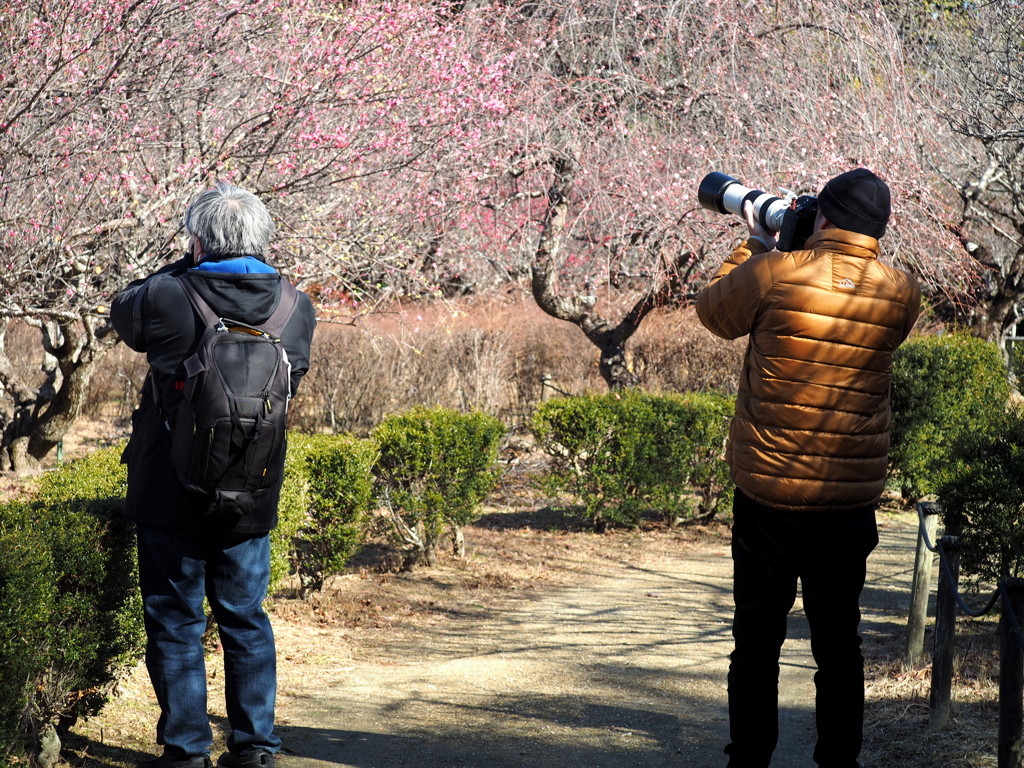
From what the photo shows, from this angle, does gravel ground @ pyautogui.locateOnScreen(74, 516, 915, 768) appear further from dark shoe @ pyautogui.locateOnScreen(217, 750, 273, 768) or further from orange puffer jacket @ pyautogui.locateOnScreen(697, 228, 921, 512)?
orange puffer jacket @ pyautogui.locateOnScreen(697, 228, 921, 512)

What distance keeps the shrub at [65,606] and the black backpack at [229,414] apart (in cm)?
48

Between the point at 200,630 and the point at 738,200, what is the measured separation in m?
2.27

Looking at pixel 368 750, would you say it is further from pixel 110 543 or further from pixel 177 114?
pixel 177 114

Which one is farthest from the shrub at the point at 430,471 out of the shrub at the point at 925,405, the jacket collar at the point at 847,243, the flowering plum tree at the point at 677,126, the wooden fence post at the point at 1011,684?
the shrub at the point at 925,405

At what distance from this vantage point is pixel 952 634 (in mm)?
3580

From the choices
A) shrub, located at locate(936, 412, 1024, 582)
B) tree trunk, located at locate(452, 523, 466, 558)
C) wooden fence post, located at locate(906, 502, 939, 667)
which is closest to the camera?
shrub, located at locate(936, 412, 1024, 582)

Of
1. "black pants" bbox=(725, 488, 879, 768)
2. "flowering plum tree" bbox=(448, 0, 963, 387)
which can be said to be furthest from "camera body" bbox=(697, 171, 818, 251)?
"flowering plum tree" bbox=(448, 0, 963, 387)

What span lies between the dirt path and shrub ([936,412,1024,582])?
3.28 feet

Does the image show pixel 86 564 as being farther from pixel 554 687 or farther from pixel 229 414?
pixel 554 687

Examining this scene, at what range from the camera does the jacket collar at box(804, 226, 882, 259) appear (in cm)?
269

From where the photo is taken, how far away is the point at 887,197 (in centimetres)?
270

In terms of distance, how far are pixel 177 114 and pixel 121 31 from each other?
2.80 feet

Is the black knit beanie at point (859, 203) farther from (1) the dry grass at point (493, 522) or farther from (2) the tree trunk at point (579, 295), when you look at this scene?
(2) the tree trunk at point (579, 295)

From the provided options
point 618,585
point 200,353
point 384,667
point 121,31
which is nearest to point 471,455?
point 618,585
